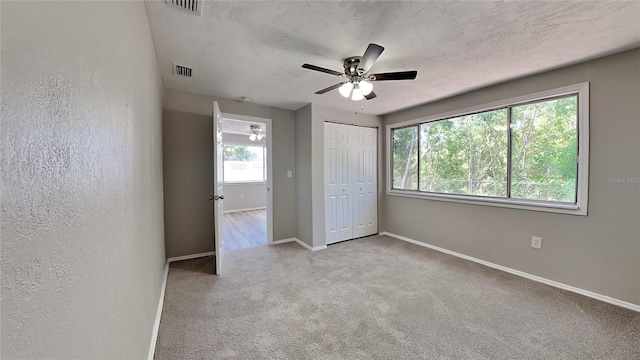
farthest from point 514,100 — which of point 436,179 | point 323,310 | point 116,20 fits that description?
point 116,20

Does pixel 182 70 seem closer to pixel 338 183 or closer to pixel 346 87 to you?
pixel 346 87

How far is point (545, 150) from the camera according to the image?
8.60 ft

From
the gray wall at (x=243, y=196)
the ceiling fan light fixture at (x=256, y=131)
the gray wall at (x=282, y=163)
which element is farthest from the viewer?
the gray wall at (x=243, y=196)

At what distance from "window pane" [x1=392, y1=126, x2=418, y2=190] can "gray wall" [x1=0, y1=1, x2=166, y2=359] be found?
3835mm

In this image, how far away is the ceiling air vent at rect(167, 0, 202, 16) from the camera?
1466 mm

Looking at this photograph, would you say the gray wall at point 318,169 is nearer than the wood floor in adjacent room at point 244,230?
Yes

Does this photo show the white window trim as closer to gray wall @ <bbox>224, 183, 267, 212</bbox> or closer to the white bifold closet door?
the white bifold closet door

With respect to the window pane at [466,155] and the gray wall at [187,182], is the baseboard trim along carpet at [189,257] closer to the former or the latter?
the gray wall at [187,182]

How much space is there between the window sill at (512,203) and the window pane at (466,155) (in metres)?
0.12

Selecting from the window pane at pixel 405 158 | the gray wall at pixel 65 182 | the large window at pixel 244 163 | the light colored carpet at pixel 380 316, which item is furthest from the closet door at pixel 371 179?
the gray wall at pixel 65 182

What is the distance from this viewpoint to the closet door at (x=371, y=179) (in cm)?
427

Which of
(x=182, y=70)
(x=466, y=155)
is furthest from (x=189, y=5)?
(x=466, y=155)

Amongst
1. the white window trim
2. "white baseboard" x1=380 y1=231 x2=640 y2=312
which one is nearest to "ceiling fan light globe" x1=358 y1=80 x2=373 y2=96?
the white window trim

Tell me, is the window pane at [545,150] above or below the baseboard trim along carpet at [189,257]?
above
